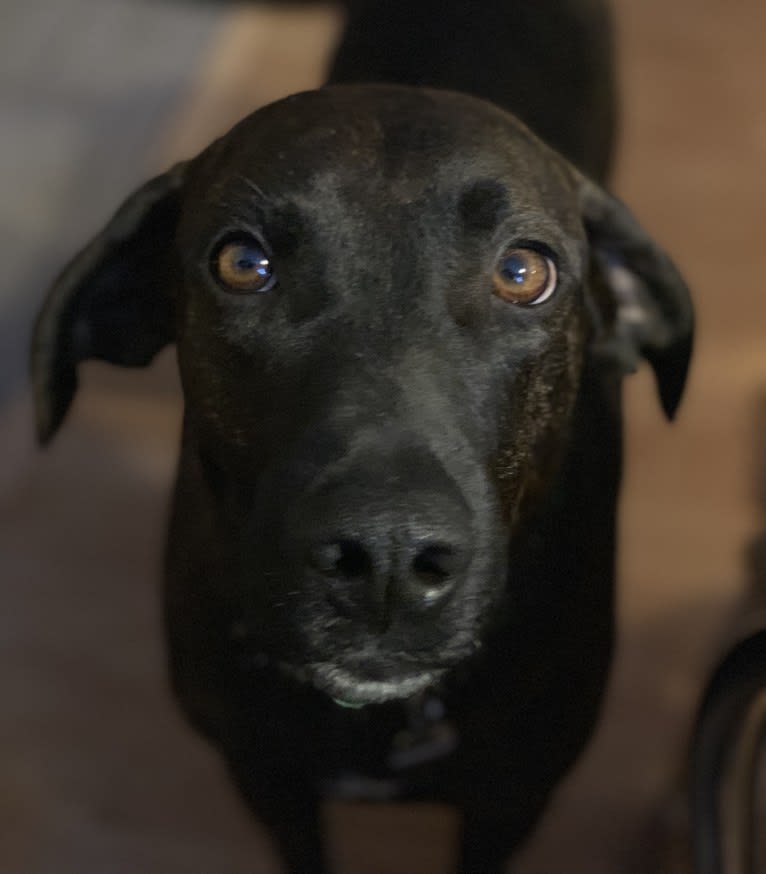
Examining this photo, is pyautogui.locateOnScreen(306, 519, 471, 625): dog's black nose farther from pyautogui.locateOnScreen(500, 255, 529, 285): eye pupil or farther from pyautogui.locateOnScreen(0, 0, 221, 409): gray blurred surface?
pyautogui.locateOnScreen(0, 0, 221, 409): gray blurred surface

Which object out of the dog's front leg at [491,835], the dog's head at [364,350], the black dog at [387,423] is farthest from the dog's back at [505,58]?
the dog's front leg at [491,835]

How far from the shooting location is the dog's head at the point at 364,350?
3.34ft

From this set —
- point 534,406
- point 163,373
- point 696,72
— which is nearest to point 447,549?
point 534,406

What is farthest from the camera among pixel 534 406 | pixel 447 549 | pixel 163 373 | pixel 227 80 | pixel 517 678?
pixel 227 80

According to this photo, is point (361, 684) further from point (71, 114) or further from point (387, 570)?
point (71, 114)

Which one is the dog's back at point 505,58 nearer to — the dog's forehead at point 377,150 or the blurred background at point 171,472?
the blurred background at point 171,472

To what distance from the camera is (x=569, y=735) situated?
1.49 meters

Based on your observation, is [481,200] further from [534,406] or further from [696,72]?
[696,72]

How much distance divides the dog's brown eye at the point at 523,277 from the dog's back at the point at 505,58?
55 cm

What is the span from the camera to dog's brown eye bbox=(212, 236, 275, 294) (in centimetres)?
118

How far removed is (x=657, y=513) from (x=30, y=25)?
7.10 ft

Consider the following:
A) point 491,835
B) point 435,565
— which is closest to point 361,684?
point 435,565

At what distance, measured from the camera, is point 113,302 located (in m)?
1.44

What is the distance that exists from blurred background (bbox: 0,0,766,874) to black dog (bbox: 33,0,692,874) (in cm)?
25
